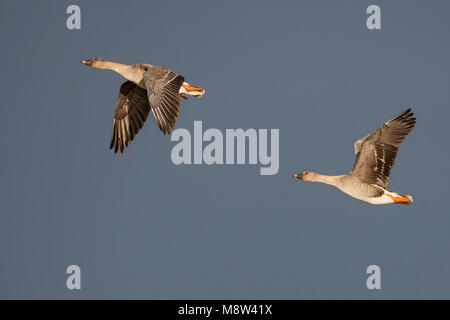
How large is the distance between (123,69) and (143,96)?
3.04 feet

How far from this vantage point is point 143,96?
2145cm

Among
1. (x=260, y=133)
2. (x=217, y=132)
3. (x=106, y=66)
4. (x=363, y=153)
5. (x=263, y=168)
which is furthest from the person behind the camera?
(x=260, y=133)

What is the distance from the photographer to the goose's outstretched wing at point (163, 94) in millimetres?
18266

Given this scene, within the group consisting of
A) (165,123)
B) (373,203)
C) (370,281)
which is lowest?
(370,281)

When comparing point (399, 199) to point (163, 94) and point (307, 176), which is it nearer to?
point (307, 176)

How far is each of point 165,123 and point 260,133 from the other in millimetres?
10550

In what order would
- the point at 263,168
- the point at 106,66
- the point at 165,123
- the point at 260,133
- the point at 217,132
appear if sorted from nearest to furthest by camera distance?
the point at 165,123 < the point at 106,66 < the point at 263,168 < the point at 217,132 < the point at 260,133

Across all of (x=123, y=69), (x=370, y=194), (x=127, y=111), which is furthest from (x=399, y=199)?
(x=123, y=69)

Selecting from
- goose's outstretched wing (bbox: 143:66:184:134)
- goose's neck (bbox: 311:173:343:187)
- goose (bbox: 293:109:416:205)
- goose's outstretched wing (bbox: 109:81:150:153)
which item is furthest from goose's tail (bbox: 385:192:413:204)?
goose's outstretched wing (bbox: 109:81:150:153)

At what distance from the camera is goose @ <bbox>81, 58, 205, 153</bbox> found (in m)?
18.5

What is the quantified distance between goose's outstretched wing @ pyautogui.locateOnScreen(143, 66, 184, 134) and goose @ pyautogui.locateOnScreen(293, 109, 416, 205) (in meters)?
3.76

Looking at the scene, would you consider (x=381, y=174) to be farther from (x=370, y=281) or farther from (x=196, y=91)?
(x=370, y=281)

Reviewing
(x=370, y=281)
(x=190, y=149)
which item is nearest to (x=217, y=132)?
(x=190, y=149)

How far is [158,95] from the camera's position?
1872 cm
